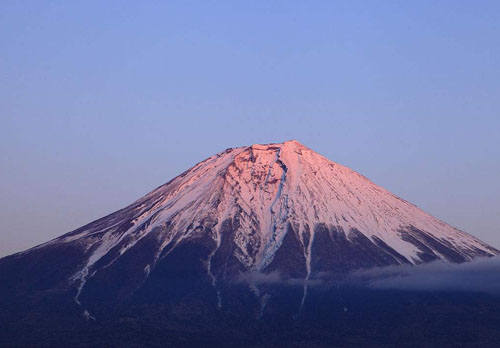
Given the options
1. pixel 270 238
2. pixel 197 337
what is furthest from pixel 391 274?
pixel 197 337

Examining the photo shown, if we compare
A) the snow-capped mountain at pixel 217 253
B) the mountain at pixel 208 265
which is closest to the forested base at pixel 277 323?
the mountain at pixel 208 265

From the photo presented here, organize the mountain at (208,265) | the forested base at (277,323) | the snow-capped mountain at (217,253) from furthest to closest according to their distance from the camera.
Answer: the snow-capped mountain at (217,253) → the mountain at (208,265) → the forested base at (277,323)

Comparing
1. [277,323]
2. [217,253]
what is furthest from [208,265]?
[277,323]

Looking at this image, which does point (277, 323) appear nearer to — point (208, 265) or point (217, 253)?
point (208, 265)

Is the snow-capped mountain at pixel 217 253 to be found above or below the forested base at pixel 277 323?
above

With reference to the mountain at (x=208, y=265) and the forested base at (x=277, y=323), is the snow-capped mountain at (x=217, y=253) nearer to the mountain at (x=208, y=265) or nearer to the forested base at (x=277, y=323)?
the mountain at (x=208, y=265)

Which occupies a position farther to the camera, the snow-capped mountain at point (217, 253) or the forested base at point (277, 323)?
the snow-capped mountain at point (217, 253)

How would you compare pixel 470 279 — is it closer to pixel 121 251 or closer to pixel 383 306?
pixel 383 306

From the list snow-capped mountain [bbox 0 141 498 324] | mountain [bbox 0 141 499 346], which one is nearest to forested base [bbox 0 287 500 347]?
mountain [bbox 0 141 499 346]

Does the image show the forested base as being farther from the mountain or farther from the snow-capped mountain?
the snow-capped mountain

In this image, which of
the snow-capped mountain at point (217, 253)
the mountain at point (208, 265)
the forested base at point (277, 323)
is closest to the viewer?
the forested base at point (277, 323)

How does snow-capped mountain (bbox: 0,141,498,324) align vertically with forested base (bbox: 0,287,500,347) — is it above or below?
above
